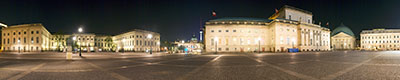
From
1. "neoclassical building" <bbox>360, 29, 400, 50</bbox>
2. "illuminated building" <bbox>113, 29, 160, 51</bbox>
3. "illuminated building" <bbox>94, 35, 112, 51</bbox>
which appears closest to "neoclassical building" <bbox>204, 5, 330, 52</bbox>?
"illuminated building" <bbox>113, 29, 160, 51</bbox>

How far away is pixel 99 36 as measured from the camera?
109 metres

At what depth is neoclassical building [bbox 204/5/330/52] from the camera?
61406 millimetres

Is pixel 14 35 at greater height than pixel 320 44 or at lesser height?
greater

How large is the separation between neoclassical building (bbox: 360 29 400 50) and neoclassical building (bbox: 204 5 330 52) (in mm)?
70982

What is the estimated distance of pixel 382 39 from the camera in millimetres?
102500

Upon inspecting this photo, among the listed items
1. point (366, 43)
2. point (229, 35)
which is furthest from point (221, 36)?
point (366, 43)

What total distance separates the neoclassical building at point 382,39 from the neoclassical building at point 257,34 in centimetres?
7098

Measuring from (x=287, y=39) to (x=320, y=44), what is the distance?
894 inches

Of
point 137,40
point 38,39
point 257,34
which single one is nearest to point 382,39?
point 257,34

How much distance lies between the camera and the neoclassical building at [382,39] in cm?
10000

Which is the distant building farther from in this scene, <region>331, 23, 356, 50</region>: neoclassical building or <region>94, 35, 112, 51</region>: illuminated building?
<region>331, 23, 356, 50</region>: neoclassical building

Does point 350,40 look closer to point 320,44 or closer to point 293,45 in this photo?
point 320,44

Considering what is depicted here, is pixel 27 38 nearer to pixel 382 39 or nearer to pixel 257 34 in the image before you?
pixel 257 34

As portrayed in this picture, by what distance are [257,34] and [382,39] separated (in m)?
95.8
